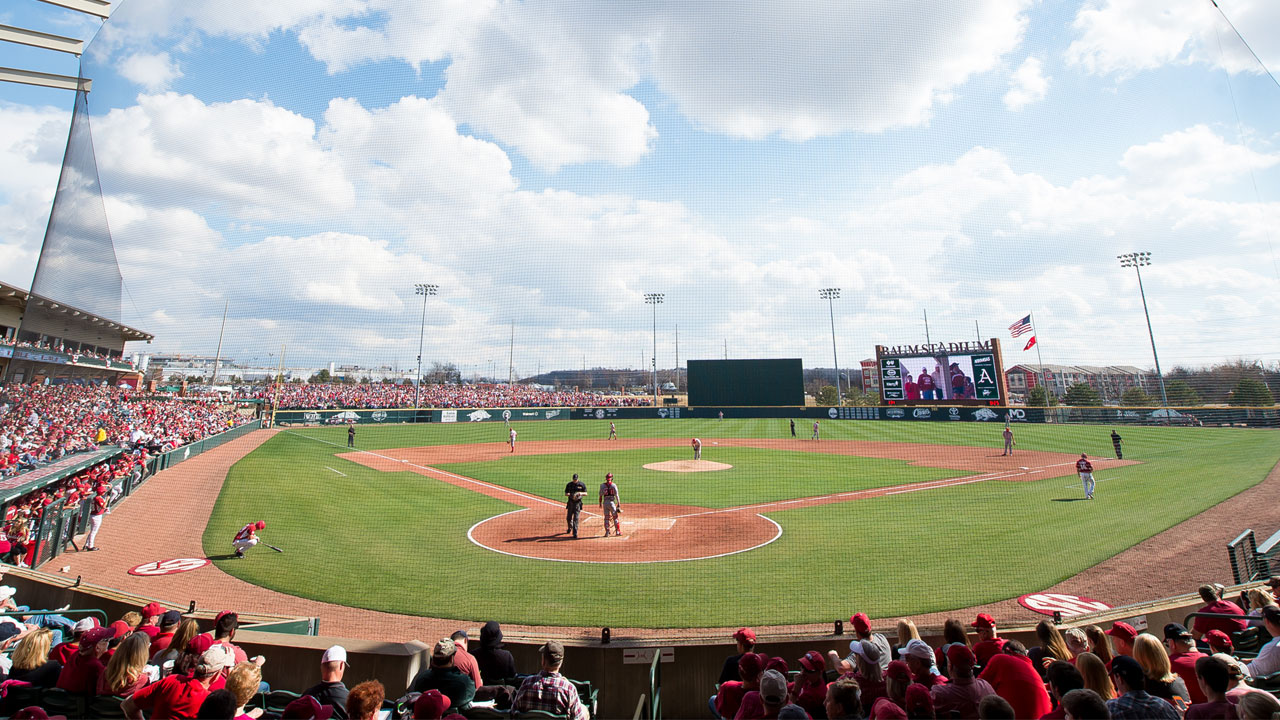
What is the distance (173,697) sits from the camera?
309 centimetres

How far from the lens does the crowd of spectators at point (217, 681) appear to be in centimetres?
284

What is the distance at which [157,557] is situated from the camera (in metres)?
11.1

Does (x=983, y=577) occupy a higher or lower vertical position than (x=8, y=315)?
lower

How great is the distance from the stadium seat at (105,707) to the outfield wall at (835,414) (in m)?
35.2

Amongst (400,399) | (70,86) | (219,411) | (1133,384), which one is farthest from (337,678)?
(400,399)

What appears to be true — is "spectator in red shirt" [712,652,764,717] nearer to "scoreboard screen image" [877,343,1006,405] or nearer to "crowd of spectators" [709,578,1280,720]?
"crowd of spectators" [709,578,1280,720]

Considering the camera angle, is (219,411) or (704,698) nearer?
(704,698)

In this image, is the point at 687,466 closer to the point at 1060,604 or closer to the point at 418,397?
the point at 1060,604

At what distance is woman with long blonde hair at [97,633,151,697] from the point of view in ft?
11.7

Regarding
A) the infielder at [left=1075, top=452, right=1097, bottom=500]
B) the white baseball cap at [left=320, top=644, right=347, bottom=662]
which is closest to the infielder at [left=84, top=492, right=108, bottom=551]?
the white baseball cap at [left=320, top=644, right=347, bottom=662]

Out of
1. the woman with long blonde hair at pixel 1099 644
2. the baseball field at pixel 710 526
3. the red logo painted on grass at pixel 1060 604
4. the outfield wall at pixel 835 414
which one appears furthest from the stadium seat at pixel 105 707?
the outfield wall at pixel 835 414

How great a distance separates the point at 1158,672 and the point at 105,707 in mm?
6907

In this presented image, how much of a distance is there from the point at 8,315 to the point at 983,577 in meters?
16.3

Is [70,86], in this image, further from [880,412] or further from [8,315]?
[880,412]
